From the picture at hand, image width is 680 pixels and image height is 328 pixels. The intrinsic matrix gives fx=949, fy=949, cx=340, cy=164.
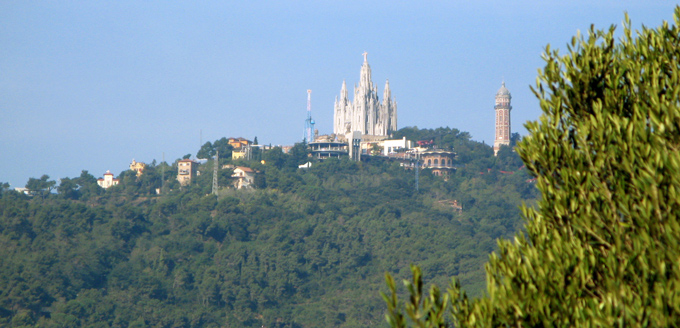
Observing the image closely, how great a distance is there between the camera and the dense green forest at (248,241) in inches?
3100

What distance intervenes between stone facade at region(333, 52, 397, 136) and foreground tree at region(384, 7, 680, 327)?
402ft

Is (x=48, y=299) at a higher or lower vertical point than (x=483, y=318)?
lower

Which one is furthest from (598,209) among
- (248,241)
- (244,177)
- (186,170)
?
(186,170)

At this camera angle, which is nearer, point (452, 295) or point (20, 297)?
point (452, 295)

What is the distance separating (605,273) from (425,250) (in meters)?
91.3

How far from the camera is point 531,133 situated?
28.4ft

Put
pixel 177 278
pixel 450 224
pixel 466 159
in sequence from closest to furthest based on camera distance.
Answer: pixel 177 278 < pixel 450 224 < pixel 466 159

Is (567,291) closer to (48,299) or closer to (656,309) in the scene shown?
(656,309)

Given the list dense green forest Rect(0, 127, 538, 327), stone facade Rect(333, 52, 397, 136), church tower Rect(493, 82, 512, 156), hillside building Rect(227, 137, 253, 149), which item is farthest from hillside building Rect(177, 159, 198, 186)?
church tower Rect(493, 82, 512, 156)

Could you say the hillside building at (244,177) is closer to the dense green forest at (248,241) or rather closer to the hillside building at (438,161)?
the dense green forest at (248,241)

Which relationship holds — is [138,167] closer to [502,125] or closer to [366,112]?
[366,112]

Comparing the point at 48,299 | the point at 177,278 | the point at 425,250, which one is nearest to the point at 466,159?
the point at 425,250

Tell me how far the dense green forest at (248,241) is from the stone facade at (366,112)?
12102mm

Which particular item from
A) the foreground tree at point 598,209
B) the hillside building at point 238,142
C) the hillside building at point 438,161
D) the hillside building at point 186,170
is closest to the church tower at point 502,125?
the hillside building at point 438,161
